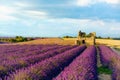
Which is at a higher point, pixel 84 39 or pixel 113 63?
pixel 113 63

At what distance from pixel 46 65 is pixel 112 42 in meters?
46.3

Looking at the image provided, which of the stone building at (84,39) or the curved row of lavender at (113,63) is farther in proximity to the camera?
the stone building at (84,39)

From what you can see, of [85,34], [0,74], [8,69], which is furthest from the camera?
[85,34]

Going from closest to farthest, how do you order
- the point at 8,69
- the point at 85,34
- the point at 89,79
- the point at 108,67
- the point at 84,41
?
the point at 89,79 → the point at 8,69 → the point at 108,67 → the point at 84,41 → the point at 85,34

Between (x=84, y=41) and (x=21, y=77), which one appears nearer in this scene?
(x=21, y=77)

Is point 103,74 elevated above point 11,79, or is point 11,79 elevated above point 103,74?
point 11,79

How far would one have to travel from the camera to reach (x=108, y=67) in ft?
43.3

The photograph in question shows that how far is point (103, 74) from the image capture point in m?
11.7

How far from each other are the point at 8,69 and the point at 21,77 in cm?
232

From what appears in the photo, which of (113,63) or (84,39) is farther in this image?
(84,39)

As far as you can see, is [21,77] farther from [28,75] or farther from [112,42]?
[112,42]

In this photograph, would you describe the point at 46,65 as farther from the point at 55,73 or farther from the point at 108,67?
the point at 108,67

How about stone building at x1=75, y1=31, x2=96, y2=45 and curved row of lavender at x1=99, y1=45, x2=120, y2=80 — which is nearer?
curved row of lavender at x1=99, y1=45, x2=120, y2=80

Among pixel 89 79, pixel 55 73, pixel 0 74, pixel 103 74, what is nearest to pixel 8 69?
pixel 0 74
